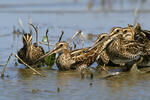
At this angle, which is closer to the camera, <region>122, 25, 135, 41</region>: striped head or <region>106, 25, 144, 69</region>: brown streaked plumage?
<region>106, 25, 144, 69</region>: brown streaked plumage

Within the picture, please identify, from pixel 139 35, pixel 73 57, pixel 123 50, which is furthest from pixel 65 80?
pixel 139 35

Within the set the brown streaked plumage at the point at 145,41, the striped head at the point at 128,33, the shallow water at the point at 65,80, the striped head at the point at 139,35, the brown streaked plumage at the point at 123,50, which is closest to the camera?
the shallow water at the point at 65,80

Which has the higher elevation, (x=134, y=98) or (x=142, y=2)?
(x=142, y=2)

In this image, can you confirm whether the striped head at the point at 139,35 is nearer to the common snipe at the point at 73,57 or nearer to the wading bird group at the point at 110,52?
the wading bird group at the point at 110,52

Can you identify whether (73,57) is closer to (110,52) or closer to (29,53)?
(110,52)

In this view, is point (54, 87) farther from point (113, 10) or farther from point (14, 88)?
point (113, 10)

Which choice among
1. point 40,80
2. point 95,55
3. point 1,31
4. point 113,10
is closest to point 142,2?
point 113,10

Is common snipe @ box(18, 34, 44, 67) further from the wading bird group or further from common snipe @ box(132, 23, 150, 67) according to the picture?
common snipe @ box(132, 23, 150, 67)

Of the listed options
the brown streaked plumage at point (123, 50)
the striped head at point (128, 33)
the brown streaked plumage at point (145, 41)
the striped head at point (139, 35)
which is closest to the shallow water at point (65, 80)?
the brown streaked plumage at point (123, 50)

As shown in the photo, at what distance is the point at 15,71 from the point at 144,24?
7.29 metres

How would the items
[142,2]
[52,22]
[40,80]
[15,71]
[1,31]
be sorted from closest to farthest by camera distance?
1. [40,80]
2. [15,71]
3. [1,31]
4. [52,22]
5. [142,2]

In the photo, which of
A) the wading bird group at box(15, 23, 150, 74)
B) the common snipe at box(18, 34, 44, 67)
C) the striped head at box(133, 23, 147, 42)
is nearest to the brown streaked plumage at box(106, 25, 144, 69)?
the wading bird group at box(15, 23, 150, 74)

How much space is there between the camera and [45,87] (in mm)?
7062

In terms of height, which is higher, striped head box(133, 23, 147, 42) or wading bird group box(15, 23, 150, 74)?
striped head box(133, 23, 147, 42)
